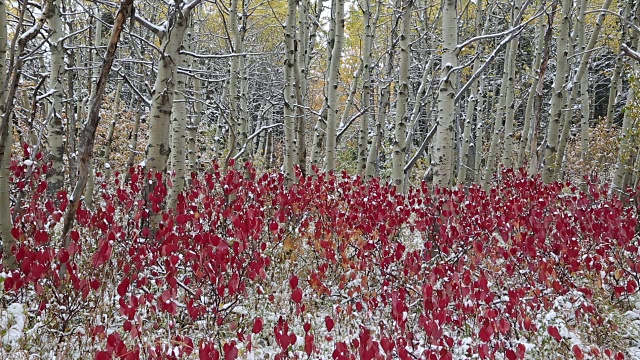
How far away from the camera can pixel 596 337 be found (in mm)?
3393

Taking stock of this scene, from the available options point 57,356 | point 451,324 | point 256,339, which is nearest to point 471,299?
point 451,324

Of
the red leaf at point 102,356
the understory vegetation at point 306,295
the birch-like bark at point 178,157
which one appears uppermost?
the birch-like bark at point 178,157

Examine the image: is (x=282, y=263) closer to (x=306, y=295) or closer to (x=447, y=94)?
(x=306, y=295)

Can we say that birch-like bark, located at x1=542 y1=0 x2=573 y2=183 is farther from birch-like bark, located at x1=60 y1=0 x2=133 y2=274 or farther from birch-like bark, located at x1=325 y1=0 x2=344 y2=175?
birch-like bark, located at x1=60 y1=0 x2=133 y2=274

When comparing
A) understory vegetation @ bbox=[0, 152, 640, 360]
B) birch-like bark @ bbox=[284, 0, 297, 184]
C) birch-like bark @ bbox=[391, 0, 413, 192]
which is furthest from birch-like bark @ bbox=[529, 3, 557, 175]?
birch-like bark @ bbox=[284, 0, 297, 184]

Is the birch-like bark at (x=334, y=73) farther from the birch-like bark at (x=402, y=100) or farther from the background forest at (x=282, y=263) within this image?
the birch-like bark at (x=402, y=100)

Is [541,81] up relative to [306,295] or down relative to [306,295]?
up

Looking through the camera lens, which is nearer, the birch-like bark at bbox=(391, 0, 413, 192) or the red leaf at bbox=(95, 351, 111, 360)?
the red leaf at bbox=(95, 351, 111, 360)

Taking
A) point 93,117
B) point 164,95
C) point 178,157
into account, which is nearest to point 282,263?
point 178,157

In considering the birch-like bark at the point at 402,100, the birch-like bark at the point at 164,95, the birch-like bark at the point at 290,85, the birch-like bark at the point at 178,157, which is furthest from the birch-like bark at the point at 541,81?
the birch-like bark at the point at 178,157

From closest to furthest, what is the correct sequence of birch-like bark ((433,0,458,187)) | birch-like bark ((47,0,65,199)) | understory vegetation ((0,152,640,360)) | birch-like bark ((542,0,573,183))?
1. understory vegetation ((0,152,640,360))
2. birch-like bark ((433,0,458,187))
3. birch-like bark ((47,0,65,199))
4. birch-like bark ((542,0,573,183))

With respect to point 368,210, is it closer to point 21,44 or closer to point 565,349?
point 565,349

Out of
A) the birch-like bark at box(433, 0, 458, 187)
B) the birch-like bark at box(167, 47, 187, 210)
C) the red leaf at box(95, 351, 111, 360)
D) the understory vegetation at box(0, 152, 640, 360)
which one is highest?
the birch-like bark at box(433, 0, 458, 187)

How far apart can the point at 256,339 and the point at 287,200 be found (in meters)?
2.21
